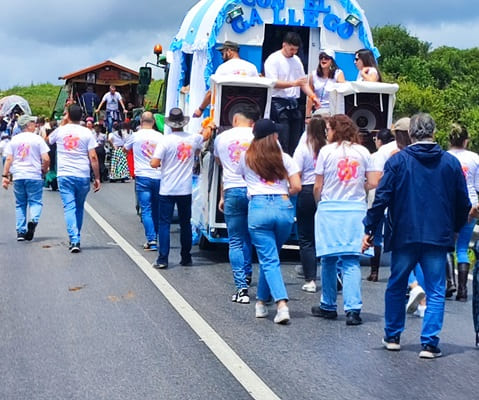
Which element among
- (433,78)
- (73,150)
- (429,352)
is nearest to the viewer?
(429,352)

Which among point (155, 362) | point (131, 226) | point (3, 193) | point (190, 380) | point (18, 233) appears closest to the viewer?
point (190, 380)

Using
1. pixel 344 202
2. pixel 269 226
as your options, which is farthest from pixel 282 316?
pixel 344 202

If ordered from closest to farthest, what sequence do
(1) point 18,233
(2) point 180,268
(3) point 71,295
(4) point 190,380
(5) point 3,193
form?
(4) point 190,380 → (3) point 71,295 → (2) point 180,268 → (1) point 18,233 → (5) point 3,193

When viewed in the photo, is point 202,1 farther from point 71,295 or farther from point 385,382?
point 385,382

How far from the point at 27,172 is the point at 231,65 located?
408cm

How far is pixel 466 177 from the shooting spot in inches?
403

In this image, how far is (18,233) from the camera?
14.5m

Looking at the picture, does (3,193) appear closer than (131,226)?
No

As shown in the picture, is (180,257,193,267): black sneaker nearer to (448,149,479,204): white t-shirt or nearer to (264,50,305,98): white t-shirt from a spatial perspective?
(264,50,305,98): white t-shirt

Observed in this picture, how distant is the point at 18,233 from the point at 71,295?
189 inches

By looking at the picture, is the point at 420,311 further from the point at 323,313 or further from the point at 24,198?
the point at 24,198

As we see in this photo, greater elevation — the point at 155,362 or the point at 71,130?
the point at 71,130

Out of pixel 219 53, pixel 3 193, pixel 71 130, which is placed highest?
pixel 219 53

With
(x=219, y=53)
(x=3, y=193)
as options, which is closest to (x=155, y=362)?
(x=219, y=53)
